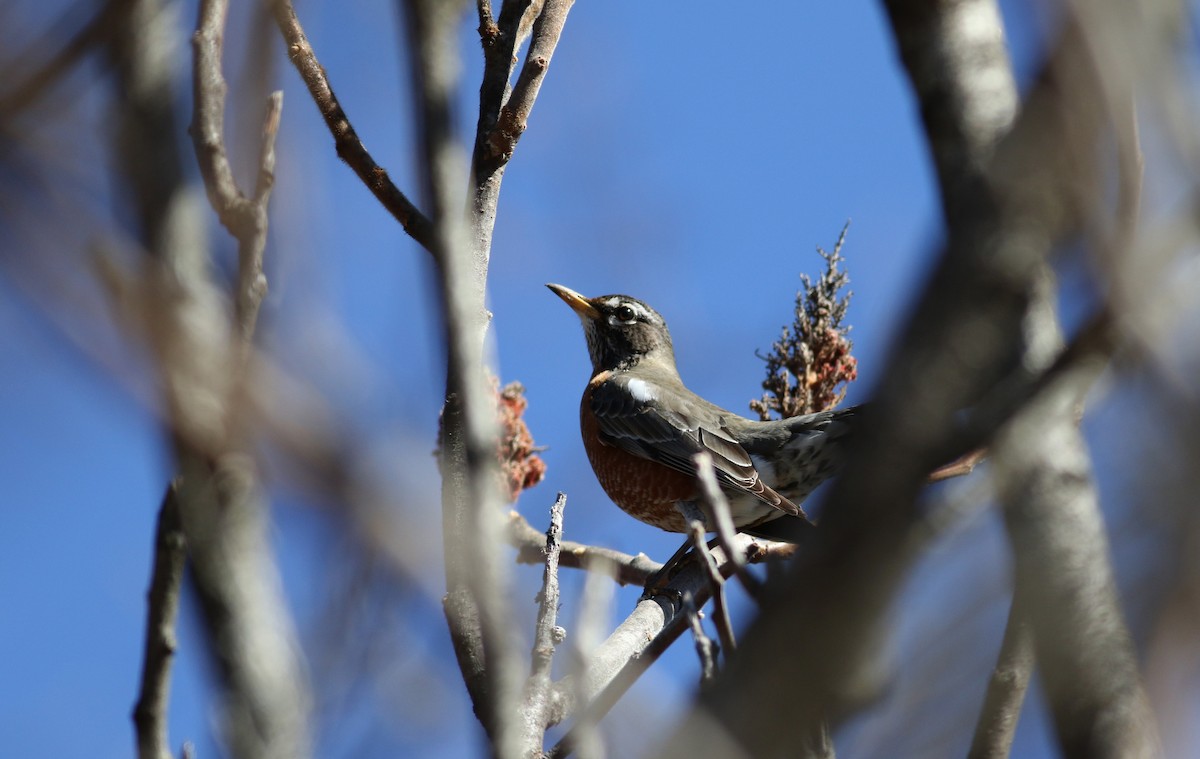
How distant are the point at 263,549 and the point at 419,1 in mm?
938

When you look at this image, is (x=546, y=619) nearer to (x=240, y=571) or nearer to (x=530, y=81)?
(x=240, y=571)

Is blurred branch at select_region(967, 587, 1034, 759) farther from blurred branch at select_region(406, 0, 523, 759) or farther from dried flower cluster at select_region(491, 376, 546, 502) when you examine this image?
dried flower cluster at select_region(491, 376, 546, 502)

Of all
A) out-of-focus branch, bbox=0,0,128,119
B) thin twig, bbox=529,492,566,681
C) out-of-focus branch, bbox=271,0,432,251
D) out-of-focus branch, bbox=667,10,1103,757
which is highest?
out-of-focus branch, bbox=271,0,432,251

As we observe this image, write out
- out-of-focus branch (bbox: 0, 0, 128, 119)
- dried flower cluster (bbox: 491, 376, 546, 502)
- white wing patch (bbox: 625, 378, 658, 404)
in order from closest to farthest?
out-of-focus branch (bbox: 0, 0, 128, 119), dried flower cluster (bbox: 491, 376, 546, 502), white wing patch (bbox: 625, 378, 658, 404)

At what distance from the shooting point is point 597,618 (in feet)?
7.62

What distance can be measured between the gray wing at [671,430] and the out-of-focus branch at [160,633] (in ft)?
13.9

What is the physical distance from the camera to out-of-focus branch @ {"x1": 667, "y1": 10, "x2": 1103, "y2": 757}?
115 cm

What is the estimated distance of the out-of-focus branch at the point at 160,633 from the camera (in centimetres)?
197

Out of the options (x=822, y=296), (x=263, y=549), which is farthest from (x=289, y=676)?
(x=822, y=296)

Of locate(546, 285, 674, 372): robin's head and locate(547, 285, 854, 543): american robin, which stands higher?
locate(546, 285, 674, 372): robin's head

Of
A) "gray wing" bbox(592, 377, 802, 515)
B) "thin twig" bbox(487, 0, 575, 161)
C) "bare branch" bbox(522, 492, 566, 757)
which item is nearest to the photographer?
"bare branch" bbox(522, 492, 566, 757)

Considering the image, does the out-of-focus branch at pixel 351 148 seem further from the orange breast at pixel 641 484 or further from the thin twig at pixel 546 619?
the orange breast at pixel 641 484

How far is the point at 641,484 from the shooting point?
6.88 meters

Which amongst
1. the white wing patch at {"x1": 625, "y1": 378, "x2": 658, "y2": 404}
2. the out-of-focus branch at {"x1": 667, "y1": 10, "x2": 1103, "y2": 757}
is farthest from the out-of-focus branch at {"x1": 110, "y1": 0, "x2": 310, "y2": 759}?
the white wing patch at {"x1": 625, "y1": 378, "x2": 658, "y2": 404}
